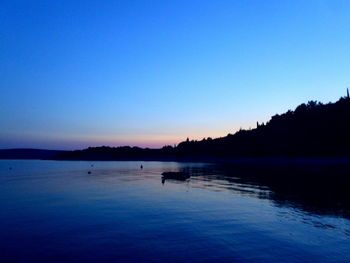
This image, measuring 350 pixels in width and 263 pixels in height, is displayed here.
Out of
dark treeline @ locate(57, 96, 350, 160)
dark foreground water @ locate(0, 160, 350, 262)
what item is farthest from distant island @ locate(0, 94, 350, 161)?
dark foreground water @ locate(0, 160, 350, 262)

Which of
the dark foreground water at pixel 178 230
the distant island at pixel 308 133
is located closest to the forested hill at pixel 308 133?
the distant island at pixel 308 133

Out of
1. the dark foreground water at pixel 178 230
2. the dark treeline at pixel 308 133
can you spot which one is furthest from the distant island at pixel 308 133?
the dark foreground water at pixel 178 230

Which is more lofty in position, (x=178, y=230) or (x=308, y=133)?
(x=308, y=133)

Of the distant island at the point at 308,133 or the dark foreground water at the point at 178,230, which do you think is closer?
the dark foreground water at the point at 178,230

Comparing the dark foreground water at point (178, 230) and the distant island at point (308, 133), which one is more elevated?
the distant island at point (308, 133)

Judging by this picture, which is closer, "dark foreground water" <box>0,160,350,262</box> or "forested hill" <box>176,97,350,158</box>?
"dark foreground water" <box>0,160,350,262</box>

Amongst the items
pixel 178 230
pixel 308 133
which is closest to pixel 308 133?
pixel 308 133

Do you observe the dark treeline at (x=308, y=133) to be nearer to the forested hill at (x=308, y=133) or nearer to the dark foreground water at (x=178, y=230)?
the forested hill at (x=308, y=133)

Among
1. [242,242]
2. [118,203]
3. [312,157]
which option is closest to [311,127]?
[312,157]

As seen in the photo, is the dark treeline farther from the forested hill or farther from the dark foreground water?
the dark foreground water

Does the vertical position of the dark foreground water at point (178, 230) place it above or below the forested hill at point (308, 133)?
below

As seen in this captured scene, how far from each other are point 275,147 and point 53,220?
160222mm

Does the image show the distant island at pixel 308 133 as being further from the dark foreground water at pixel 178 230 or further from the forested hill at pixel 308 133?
the dark foreground water at pixel 178 230

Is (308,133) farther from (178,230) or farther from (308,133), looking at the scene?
(178,230)
